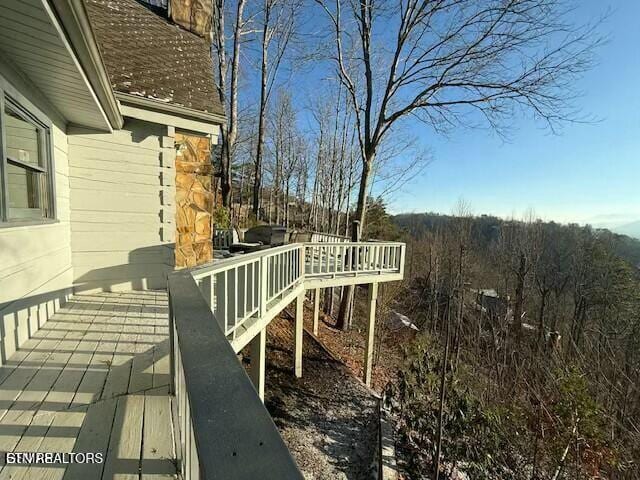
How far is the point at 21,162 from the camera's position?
312 cm

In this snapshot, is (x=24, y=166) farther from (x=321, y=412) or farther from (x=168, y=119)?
(x=321, y=412)

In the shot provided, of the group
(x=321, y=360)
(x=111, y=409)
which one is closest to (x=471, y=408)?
(x=321, y=360)

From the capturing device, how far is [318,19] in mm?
11734

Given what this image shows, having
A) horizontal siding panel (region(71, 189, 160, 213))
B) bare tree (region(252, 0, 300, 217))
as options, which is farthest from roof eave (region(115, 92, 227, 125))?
bare tree (region(252, 0, 300, 217))

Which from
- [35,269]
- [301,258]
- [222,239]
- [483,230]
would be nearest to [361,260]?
[301,258]

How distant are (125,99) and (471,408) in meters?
8.52

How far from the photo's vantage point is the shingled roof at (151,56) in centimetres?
499

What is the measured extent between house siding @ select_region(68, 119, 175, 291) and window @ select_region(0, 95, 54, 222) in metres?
0.83

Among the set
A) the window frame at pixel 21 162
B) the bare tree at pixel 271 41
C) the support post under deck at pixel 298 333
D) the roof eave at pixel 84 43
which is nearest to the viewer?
the roof eave at pixel 84 43

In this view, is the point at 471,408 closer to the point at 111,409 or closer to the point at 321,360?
the point at 321,360

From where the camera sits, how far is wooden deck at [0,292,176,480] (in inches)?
64.6

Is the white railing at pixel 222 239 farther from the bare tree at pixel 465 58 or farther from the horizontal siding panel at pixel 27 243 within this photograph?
the horizontal siding panel at pixel 27 243

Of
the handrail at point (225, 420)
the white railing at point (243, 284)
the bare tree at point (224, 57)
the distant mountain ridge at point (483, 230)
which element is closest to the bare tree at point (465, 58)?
the bare tree at point (224, 57)

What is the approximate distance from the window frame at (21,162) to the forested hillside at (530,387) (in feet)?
20.1
